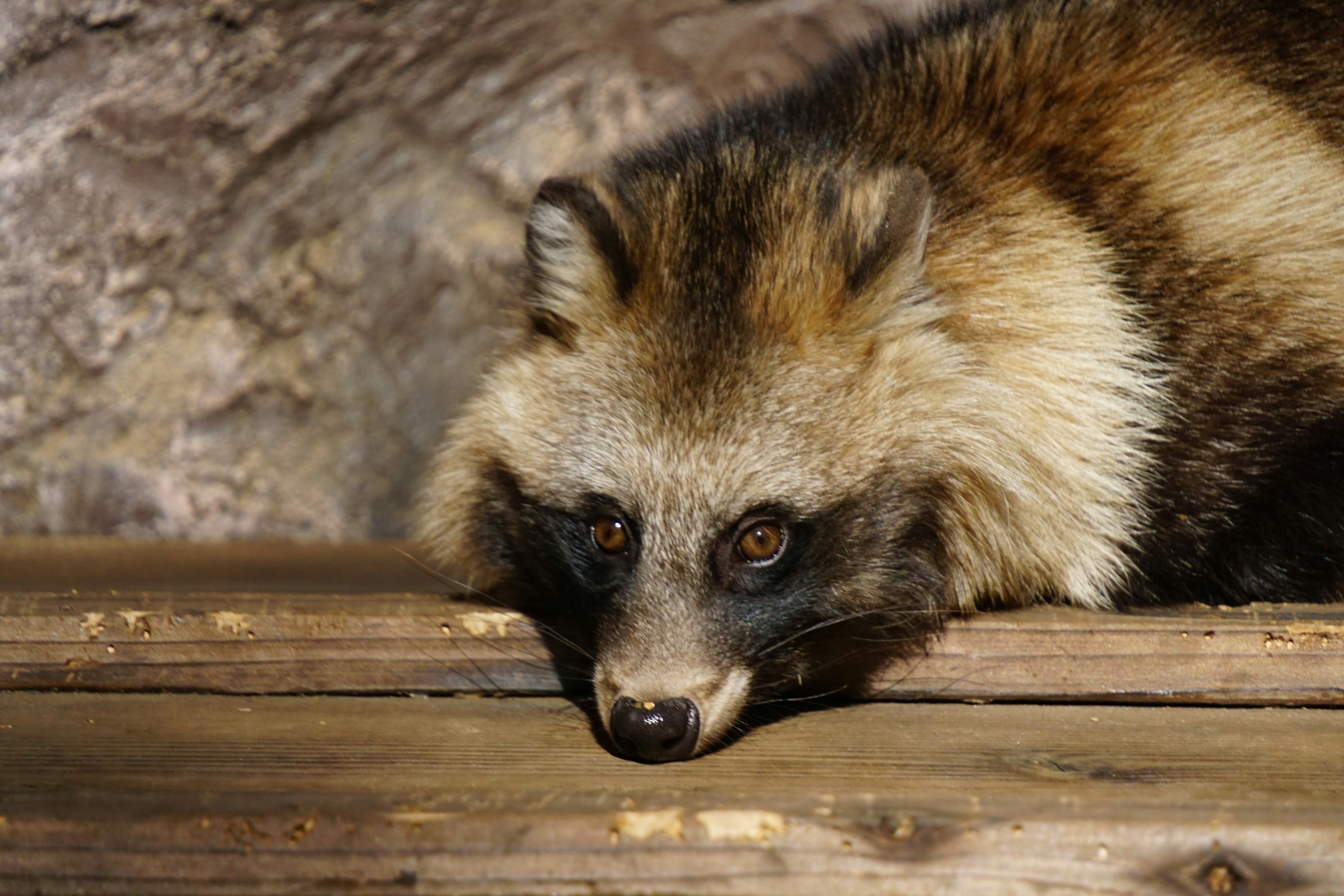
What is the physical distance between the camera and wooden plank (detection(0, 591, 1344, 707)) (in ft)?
8.85


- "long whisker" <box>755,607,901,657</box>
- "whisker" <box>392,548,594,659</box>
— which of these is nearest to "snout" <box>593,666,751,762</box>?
"long whisker" <box>755,607,901,657</box>

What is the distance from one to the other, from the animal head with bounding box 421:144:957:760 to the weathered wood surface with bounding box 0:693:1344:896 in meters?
0.41

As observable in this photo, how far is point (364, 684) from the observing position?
2875 mm

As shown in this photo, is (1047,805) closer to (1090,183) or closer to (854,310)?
(854,310)

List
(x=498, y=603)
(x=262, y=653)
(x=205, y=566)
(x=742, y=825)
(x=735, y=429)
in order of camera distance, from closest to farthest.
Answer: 1. (x=742, y=825)
2. (x=735, y=429)
3. (x=262, y=653)
4. (x=498, y=603)
5. (x=205, y=566)

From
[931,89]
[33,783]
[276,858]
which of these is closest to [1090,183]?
[931,89]

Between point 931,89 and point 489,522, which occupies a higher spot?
point 931,89

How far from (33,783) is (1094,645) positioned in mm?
2316

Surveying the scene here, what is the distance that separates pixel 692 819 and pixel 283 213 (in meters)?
4.02

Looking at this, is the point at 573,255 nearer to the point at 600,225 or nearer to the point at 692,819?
the point at 600,225

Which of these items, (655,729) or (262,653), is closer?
(655,729)

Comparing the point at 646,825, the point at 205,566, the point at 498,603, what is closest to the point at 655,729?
the point at 646,825

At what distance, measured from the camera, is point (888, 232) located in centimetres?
285

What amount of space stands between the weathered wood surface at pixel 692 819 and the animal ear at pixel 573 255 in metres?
1.25
